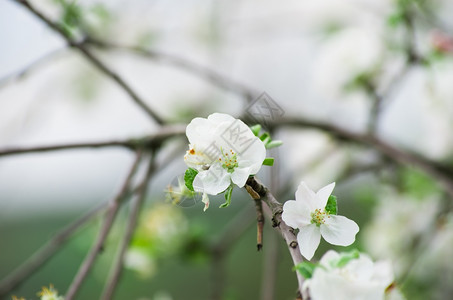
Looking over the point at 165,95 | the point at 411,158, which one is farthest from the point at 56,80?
the point at 411,158

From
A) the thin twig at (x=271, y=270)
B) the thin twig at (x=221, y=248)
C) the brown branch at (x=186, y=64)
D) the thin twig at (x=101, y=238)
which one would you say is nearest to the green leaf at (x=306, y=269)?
the thin twig at (x=101, y=238)

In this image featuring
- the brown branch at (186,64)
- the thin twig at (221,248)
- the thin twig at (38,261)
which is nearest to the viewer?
the thin twig at (38,261)

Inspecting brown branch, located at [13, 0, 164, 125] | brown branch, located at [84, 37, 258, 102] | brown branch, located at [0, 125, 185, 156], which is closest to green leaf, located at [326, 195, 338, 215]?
brown branch, located at [0, 125, 185, 156]

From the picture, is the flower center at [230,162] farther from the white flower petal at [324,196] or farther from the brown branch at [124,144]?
the brown branch at [124,144]

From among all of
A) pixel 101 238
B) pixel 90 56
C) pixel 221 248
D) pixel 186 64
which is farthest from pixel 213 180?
pixel 221 248

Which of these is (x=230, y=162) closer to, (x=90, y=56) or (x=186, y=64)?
(x=90, y=56)

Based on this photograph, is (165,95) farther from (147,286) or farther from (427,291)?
(427,291)

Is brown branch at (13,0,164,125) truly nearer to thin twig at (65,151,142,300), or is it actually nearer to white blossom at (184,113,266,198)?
thin twig at (65,151,142,300)
